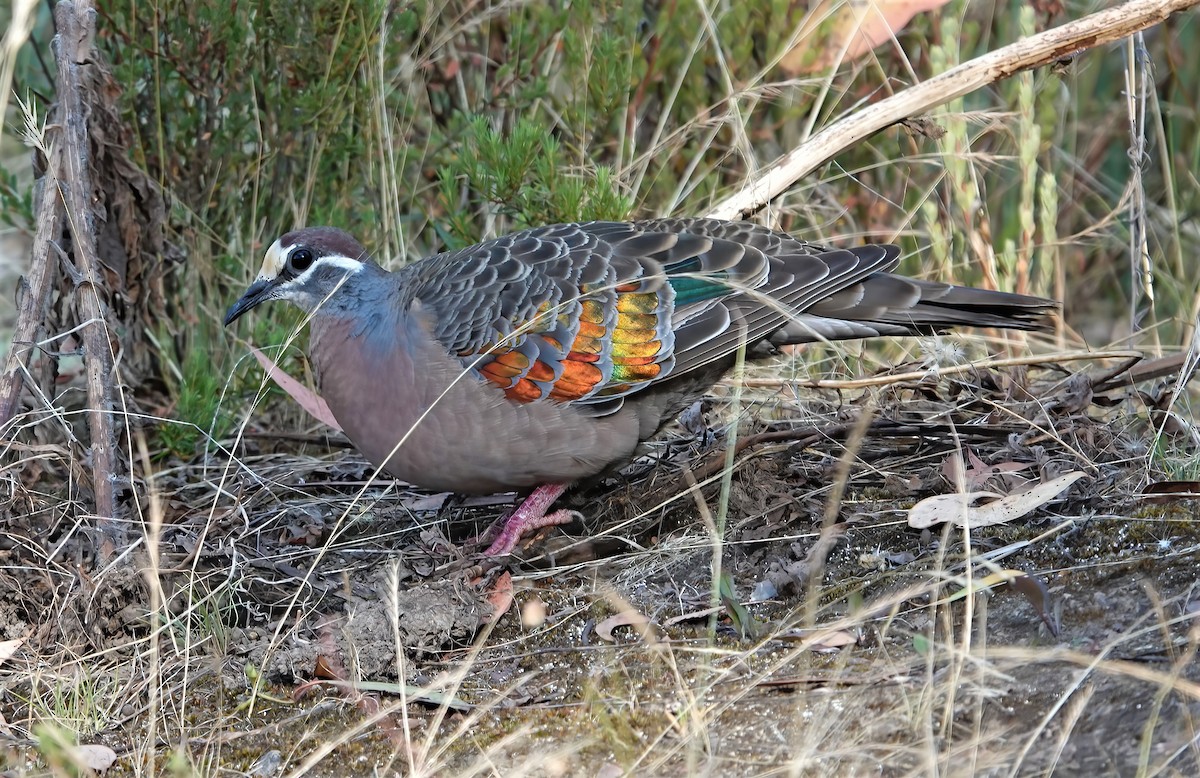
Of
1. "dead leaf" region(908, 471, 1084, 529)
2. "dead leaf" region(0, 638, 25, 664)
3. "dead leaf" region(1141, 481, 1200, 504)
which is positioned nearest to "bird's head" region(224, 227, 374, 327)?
"dead leaf" region(0, 638, 25, 664)

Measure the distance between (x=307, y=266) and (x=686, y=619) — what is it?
182cm

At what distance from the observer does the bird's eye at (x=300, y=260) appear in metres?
4.20

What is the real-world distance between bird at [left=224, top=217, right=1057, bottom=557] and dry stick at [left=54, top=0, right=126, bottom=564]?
0.56 meters

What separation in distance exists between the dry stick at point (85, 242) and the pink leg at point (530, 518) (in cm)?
111

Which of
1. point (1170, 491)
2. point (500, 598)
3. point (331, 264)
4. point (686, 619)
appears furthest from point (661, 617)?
point (331, 264)

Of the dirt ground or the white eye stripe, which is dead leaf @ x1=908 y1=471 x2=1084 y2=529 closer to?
the dirt ground

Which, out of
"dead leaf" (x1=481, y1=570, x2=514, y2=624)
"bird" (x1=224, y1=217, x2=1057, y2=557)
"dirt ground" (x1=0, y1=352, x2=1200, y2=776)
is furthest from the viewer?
"bird" (x1=224, y1=217, x2=1057, y2=557)

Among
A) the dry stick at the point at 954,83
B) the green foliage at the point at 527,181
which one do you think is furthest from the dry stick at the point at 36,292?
the dry stick at the point at 954,83

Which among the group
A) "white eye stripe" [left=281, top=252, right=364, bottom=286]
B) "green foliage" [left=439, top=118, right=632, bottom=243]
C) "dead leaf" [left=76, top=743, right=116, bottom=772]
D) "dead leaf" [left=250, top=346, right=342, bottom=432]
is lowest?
"dead leaf" [left=76, top=743, right=116, bottom=772]

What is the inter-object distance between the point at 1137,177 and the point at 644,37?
2.35 m

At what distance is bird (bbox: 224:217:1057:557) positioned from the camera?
3793 mm

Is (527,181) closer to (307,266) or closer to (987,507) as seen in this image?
(307,266)

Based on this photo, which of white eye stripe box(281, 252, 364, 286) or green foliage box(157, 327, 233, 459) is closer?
white eye stripe box(281, 252, 364, 286)

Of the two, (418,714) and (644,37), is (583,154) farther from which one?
(418,714)
